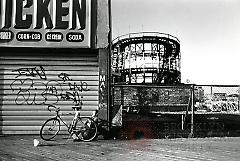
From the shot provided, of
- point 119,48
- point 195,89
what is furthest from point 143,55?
point 195,89

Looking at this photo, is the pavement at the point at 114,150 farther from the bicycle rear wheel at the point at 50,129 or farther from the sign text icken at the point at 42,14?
the sign text icken at the point at 42,14

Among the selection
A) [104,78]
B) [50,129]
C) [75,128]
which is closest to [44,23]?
[104,78]

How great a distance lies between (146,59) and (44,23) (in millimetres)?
35880

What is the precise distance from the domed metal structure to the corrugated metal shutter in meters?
32.8

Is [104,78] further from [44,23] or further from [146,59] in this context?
[146,59]

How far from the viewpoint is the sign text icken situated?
11180 mm

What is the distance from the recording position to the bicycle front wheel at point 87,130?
1059 centimetres

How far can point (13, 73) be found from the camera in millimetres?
11570

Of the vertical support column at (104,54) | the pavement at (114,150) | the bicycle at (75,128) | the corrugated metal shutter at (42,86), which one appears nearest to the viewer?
the pavement at (114,150)

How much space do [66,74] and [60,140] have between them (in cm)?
237

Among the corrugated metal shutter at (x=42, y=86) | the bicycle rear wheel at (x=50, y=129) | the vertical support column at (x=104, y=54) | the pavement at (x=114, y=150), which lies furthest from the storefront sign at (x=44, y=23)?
the pavement at (x=114, y=150)

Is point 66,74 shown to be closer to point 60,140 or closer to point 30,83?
point 30,83

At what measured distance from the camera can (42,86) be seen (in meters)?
11.6

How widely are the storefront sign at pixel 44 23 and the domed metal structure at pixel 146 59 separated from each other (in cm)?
3308
